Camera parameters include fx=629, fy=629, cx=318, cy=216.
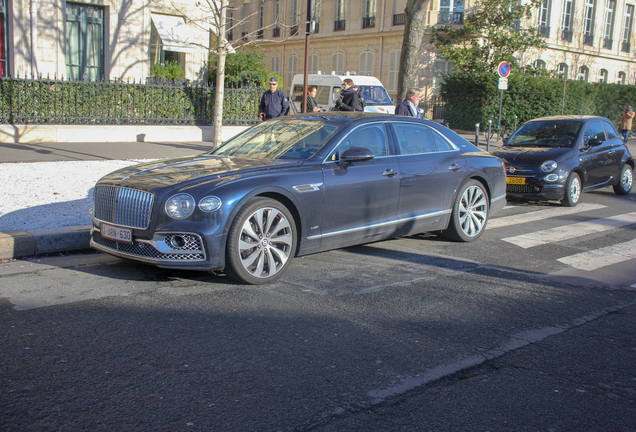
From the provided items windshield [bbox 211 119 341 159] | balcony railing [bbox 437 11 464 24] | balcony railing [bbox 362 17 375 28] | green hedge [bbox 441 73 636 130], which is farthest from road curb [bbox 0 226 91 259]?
balcony railing [bbox 362 17 375 28]

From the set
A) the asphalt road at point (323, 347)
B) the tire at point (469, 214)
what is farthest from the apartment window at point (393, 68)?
the asphalt road at point (323, 347)

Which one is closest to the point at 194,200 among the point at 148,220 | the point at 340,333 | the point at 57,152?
the point at 148,220

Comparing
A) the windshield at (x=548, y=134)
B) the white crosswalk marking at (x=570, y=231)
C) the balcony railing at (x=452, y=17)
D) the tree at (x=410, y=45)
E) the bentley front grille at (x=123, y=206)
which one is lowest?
the white crosswalk marking at (x=570, y=231)

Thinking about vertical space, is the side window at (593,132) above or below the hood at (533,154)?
above

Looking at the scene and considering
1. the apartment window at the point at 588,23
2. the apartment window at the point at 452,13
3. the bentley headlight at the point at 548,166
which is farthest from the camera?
the apartment window at the point at 588,23

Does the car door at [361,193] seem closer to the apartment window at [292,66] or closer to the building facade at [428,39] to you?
the building facade at [428,39]

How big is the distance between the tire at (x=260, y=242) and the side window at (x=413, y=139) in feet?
6.18

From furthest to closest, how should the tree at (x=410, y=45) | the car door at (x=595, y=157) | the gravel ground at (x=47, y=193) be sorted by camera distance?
1. the tree at (x=410, y=45)
2. the car door at (x=595, y=157)
3. the gravel ground at (x=47, y=193)

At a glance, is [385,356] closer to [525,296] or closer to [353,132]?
[525,296]

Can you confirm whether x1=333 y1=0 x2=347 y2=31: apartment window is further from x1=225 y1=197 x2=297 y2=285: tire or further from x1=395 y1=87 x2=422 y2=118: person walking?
x1=225 y1=197 x2=297 y2=285: tire

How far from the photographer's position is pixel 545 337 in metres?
4.56

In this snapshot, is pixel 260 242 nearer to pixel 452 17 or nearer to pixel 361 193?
pixel 361 193

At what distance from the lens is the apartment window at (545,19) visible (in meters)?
37.8

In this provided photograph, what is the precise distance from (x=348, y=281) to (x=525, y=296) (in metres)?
1.58
